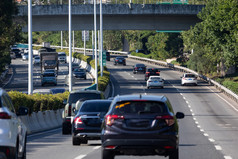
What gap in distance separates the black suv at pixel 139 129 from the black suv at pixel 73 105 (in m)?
11.2

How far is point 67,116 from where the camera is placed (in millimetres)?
25875

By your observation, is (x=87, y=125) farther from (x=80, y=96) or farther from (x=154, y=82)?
(x=154, y=82)

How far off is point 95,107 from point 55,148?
2.11 m

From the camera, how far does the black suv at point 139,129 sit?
1408 cm

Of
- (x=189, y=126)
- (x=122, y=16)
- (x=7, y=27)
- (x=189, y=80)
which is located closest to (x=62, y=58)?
(x=122, y=16)

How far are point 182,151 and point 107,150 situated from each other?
5.72 meters

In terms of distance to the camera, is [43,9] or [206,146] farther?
[43,9]

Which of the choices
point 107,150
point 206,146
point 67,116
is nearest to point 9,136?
point 107,150

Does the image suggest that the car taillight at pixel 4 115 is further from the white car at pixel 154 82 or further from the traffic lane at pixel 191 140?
the white car at pixel 154 82

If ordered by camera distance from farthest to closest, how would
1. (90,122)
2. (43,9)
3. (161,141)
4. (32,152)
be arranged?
(43,9) < (90,122) < (32,152) < (161,141)

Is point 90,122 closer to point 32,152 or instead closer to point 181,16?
point 32,152

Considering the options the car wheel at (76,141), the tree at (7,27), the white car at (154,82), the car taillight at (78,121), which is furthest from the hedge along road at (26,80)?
the car taillight at (78,121)

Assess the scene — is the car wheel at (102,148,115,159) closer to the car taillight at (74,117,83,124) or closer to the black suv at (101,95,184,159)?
the black suv at (101,95,184,159)

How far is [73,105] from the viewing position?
26.3 metres
